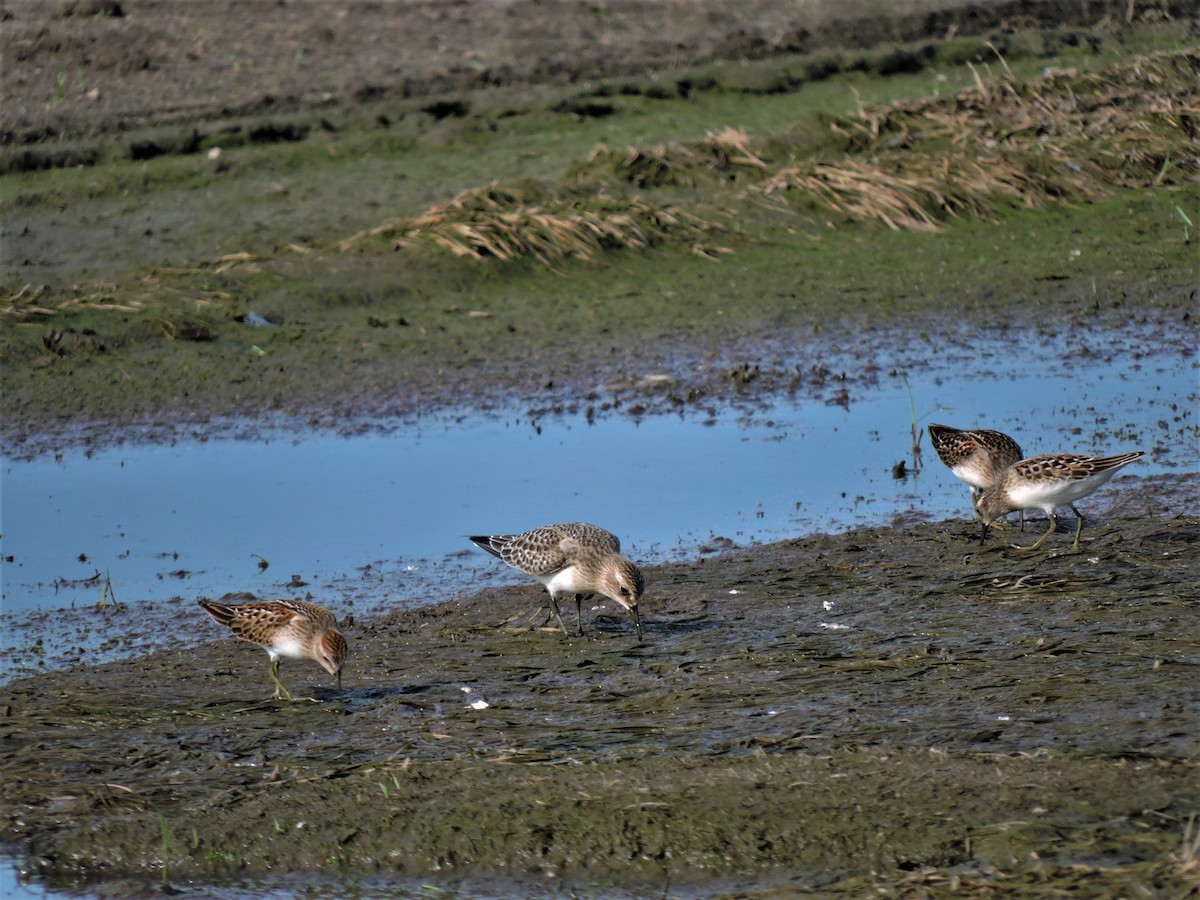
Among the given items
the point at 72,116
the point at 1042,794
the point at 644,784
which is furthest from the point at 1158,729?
the point at 72,116

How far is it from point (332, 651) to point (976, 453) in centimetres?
448

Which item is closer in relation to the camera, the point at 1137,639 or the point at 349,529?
the point at 1137,639

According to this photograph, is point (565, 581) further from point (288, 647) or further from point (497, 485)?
point (497, 485)

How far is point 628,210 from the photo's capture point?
653 inches

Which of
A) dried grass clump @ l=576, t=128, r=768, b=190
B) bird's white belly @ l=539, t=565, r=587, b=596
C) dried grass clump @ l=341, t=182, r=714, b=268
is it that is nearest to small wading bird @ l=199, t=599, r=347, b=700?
bird's white belly @ l=539, t=565, r=587, b=596

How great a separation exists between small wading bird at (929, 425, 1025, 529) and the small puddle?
42 cm

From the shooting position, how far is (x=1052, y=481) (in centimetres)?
965

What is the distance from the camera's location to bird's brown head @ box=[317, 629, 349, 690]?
316 inches

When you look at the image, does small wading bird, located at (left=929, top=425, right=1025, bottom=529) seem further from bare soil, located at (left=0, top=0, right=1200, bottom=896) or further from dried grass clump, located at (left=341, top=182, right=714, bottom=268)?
dried grass clump, located at (left=341, top=182, right=714, bottom=268)

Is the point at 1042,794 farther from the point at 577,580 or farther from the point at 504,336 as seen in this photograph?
the point at 504,336

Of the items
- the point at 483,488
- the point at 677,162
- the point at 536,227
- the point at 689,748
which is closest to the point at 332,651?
the point at 689,748

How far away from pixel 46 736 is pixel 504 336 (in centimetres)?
735

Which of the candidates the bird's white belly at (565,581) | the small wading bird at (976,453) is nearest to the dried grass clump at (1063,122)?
the small wading bird at (976,453)

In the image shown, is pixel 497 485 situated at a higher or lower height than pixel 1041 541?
higher
